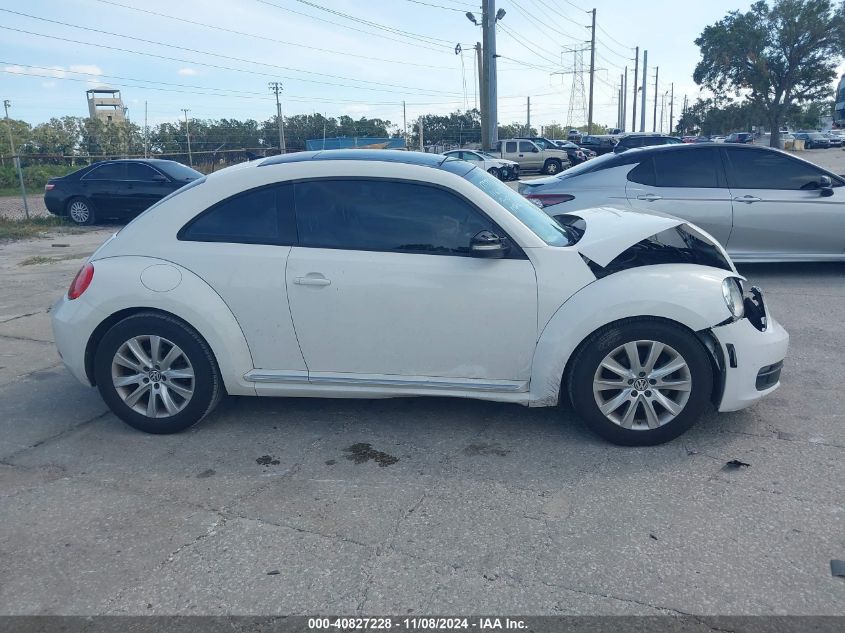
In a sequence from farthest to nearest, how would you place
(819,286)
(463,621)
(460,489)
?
(819,286)
(460,489)
(463,621)

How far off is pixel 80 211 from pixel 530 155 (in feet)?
78.1

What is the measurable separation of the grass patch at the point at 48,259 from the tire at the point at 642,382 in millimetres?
9837

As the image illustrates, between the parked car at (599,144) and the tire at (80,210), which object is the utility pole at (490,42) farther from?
the tire at (80,210)

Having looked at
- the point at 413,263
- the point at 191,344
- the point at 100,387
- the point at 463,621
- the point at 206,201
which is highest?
the point at 206,201

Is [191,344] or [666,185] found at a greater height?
[666,185]

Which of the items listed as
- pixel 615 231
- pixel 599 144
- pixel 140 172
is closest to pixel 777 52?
pixel 599 144

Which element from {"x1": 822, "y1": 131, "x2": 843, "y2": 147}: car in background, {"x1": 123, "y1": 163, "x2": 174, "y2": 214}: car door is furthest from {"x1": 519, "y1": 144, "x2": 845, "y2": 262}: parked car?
{"x1": 822, "y1": 131, "x2": 843, "y2": 147}: car in background

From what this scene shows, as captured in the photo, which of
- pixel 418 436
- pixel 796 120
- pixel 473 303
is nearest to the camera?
pixel 473 303

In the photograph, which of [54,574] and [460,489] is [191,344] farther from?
[460,489]

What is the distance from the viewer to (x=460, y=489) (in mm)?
3535

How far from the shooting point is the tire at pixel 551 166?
116 ft

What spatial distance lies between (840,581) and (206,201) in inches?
147

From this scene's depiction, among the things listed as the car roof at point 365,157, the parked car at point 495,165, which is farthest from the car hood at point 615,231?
the parked car at point 495,165

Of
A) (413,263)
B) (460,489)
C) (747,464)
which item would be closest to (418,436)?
(460,489)
